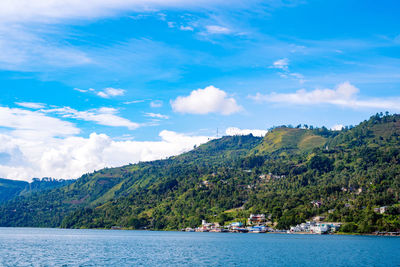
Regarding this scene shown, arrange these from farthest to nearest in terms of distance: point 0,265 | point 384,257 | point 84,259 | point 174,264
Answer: point 384,257 → point 84,259 → point 174,264 → point 0,265

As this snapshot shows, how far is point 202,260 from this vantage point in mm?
113312

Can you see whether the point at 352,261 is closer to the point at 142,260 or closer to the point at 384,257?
the point at 384,257

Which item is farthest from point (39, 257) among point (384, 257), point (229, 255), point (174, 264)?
point (384, 257)

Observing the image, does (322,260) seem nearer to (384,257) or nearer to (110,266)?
(384,257)

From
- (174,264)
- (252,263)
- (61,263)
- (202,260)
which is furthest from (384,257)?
(61,263)

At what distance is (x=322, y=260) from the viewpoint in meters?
116

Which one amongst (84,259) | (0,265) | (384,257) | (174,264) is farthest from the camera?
(384,257)

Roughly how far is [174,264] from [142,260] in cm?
1255

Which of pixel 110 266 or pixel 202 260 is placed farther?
pixel 202 260

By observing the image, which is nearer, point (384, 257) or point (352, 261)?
point (352, 261)

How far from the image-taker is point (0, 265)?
320 ft

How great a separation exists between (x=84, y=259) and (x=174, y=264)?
26558mm

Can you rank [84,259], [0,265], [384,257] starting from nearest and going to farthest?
[0,265], [84,259], [384,257]

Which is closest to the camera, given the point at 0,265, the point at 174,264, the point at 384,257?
the point at 0,265
